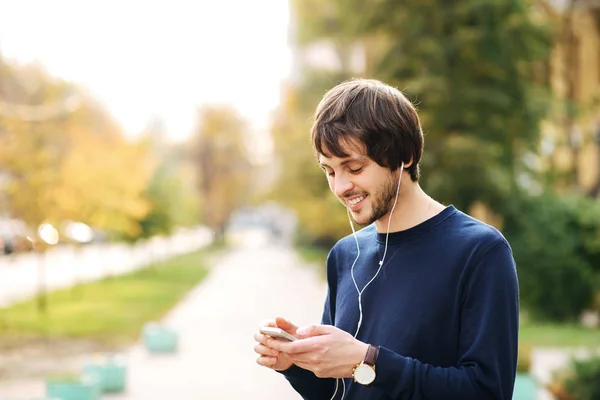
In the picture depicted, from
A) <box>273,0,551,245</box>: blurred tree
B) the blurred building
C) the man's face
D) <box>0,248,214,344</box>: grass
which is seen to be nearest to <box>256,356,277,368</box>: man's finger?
the man's face

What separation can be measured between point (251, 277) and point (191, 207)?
14763 millimetres

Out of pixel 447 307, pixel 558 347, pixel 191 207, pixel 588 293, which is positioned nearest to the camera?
pixel 447 307

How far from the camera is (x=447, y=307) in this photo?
224 centimetres

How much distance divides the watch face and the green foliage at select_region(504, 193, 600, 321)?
1212 cm

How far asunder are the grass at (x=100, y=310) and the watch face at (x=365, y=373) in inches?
468

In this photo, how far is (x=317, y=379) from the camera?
263 cm

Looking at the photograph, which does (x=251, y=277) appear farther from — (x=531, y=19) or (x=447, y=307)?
(x=447, y=307)

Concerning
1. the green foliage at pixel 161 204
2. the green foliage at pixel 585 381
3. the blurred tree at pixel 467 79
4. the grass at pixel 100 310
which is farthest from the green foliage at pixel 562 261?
the green foliage at pixel 161 204

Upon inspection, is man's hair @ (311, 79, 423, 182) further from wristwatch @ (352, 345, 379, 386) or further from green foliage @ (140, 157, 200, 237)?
green foliage @ (140, 157, 200, 237)

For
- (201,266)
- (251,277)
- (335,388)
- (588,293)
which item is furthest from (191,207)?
(335,388)

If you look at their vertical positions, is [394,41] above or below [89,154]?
above

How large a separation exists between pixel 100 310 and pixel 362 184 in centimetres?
1633

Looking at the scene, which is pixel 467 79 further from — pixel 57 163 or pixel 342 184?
pixel 342 184

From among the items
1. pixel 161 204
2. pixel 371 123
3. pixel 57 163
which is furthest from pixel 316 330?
pixel 161 204
